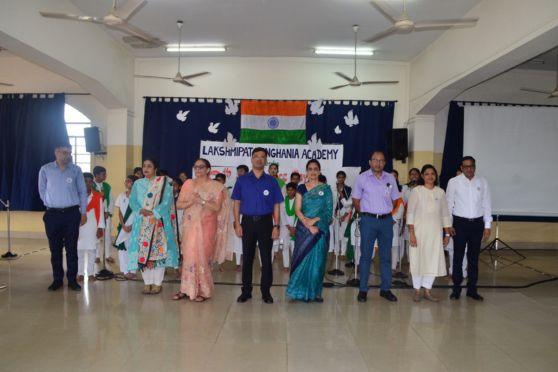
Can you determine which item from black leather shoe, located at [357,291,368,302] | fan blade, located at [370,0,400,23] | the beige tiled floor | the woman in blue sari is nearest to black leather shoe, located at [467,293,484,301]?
the beige tiled floor

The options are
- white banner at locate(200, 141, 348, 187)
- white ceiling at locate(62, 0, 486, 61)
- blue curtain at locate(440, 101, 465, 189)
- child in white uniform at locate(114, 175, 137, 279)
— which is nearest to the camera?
child in white uniform at locate(114, 175, 137, 279)

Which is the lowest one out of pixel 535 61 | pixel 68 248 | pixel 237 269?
pixel 237 269

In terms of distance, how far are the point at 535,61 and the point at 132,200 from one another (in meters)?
7.67

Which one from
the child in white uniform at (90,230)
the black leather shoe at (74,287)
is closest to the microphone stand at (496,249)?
the child in white uniform at (90,230)

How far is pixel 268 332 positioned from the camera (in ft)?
12.2

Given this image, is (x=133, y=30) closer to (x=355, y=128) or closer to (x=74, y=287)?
(x=74, y=287)

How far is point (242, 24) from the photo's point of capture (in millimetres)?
7246

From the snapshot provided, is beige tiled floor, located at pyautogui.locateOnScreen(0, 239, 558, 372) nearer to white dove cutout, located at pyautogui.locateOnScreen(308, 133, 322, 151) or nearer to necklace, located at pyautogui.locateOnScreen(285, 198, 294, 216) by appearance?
necklace, located at pyautogui.locateOnScreen(285, 198, 294, 216)

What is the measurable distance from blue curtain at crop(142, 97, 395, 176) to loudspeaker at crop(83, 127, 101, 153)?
88 cm

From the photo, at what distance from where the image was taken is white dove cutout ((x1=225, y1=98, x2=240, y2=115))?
9.12m

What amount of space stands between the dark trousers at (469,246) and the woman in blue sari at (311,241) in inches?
57.4

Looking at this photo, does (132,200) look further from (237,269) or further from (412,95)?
(412,95)

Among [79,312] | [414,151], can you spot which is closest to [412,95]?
[414,151]

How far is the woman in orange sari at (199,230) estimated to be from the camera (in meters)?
4.63
